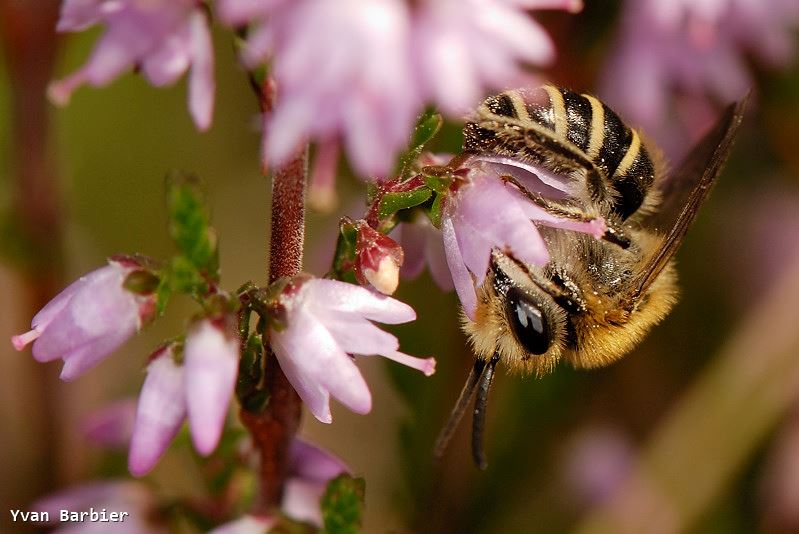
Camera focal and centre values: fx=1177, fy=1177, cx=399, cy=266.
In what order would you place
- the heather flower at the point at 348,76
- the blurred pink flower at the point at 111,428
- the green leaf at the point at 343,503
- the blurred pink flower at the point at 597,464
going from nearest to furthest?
1. the heather flower at the point at 348,76
2. the green leaf at the point at 343,503
3. the blurred pink flower at the point at 111,428
4. the blurred pink flower at the point at 597,464

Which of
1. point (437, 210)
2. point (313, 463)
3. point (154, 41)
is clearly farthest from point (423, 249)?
point (154, 41)

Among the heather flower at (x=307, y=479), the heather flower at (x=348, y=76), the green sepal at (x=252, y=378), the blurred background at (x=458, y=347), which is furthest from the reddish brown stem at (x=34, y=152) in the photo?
the heather flower at (x=348, y=76)

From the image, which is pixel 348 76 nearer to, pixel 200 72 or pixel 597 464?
pixel 200 72

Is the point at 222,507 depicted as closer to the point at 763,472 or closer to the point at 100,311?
the point at 100,311

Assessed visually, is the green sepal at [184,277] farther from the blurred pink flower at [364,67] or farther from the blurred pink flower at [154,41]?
the blurred pink flower at [364,67]

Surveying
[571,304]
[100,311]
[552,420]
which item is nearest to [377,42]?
[100,311]

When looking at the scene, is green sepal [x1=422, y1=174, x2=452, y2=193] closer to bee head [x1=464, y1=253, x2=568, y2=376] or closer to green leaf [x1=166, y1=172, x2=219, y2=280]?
bee head [x1=464, y1=253, x2=568, y2=376]
